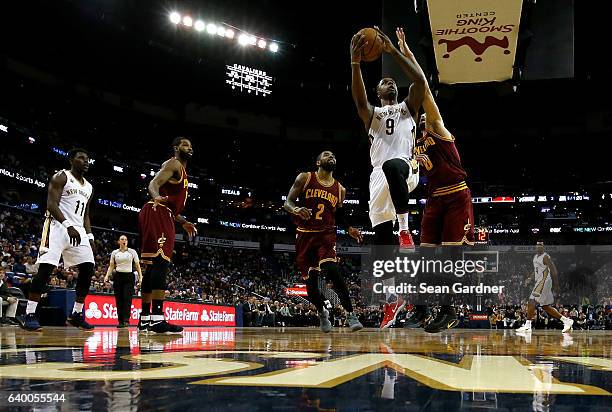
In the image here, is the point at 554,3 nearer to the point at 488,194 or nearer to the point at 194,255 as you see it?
the point at 194,255

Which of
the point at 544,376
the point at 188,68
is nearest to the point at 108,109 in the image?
the point at 188,68

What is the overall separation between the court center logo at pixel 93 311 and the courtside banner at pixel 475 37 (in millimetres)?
6985

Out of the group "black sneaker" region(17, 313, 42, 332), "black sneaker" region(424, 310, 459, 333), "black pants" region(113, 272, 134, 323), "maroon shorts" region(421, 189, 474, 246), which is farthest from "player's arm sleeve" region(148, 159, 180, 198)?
"black pants" region(113, 272, 134, 323)

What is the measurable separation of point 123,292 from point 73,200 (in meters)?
2.38

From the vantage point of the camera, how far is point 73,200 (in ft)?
18.7

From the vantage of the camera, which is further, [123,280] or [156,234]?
[123,280]

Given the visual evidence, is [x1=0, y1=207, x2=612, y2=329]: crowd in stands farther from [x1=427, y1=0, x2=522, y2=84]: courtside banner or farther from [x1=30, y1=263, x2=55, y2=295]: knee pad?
[x1=427, y1=0, x2=522, y2=84]: courtside banner

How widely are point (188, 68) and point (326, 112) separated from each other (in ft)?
28.1

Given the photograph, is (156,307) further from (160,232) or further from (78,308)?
(78,308)

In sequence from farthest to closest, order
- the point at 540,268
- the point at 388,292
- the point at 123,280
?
the point at 540,268 < the point at 123,280 < the point at 388,292

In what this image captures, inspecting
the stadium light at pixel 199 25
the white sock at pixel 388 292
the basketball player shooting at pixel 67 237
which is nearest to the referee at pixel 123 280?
the basketball player shooting at pixel 67 237

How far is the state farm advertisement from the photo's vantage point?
9.72m

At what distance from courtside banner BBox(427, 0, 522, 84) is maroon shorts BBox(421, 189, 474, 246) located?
2.82m

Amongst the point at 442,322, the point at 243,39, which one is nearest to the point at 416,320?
the point at 442,322
